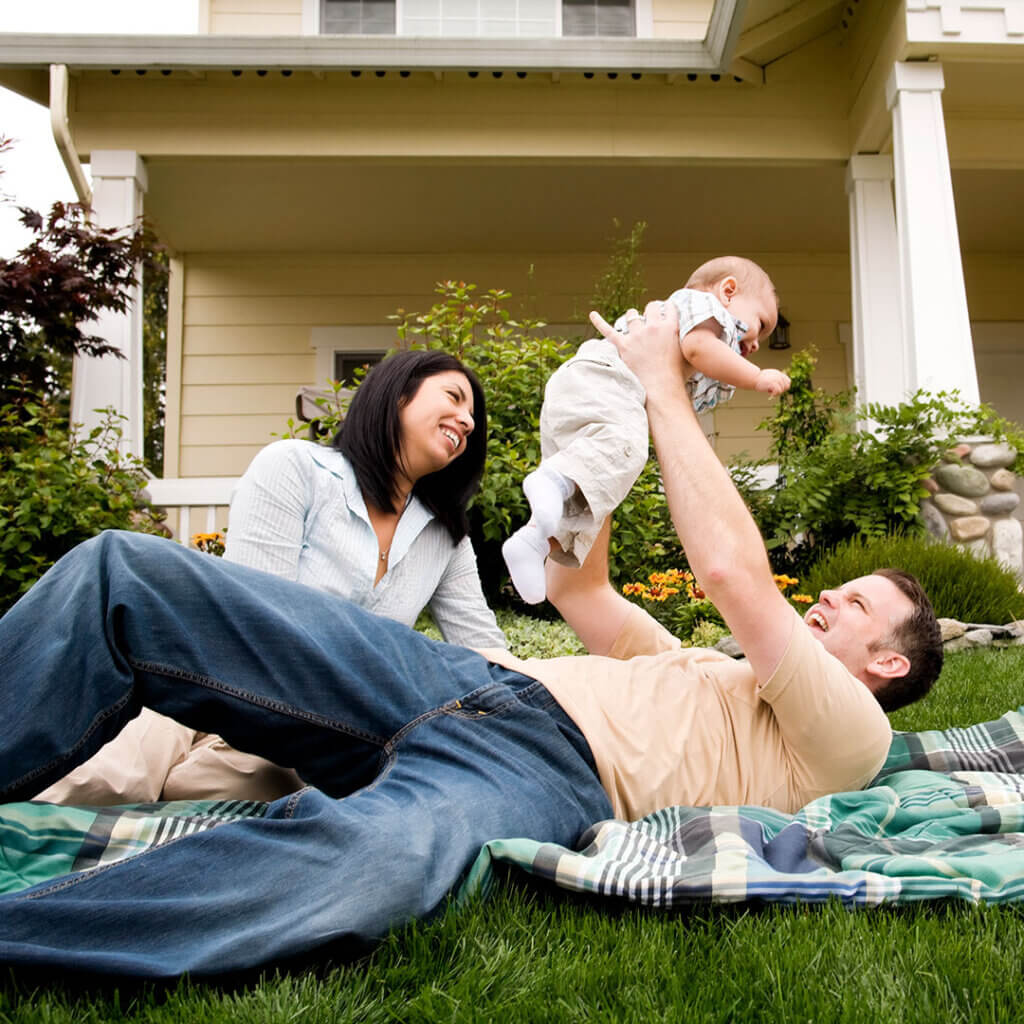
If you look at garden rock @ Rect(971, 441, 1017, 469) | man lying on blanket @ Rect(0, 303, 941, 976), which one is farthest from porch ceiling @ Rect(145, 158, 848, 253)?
man lying on blanket @ Rect(0, 303, 941, 976)

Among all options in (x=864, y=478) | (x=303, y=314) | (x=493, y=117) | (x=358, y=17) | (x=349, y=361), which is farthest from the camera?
(x=349, y=361)

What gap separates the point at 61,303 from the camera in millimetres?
5934

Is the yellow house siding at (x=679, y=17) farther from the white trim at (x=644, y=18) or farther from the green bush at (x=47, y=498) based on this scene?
the green bush at (x=47, y=498)

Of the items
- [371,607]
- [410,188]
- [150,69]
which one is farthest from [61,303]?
[371,607]

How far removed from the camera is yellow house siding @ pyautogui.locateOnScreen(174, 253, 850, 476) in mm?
8727

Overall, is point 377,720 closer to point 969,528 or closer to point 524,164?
point 969,528

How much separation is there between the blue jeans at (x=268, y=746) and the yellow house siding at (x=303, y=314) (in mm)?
7103

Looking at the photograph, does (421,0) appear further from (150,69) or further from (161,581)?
(161,581)

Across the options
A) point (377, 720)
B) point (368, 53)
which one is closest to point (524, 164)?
point (368, 53)

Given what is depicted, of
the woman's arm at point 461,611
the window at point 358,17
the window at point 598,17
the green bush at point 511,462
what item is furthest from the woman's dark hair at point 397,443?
the window at point 598,17

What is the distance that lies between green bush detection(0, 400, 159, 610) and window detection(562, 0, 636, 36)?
532 cm

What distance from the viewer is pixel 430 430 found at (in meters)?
2.77

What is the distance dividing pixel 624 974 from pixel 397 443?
65.5 inches

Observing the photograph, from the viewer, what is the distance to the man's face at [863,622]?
221cm
